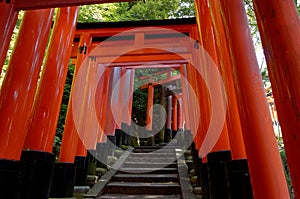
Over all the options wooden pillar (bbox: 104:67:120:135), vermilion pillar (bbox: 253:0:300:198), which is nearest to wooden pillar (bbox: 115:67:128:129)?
wooden pillar (bbox: 104:67:120:135)

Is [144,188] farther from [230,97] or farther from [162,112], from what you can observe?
[162,112]

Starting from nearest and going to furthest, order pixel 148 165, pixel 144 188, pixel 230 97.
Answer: pixel 230 97 → pixel 144 188 → pixel 148 165

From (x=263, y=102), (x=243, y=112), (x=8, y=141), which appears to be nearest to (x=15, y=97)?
(x=8, y=141)

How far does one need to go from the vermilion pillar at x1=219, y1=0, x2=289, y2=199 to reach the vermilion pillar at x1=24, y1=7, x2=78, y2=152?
2.54 meters

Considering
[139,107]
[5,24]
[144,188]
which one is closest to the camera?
[5,24]

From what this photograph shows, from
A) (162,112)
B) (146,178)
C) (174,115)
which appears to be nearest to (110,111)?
(146,178)

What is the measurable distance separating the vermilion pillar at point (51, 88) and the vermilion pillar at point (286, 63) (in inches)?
114

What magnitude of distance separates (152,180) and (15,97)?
392 centimetres

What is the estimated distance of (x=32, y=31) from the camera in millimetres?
2977

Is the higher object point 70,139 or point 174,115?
point 174,115

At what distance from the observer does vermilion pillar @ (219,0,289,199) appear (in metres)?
1.80

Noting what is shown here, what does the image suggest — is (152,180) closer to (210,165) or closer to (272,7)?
(210,165)

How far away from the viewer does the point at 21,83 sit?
276 centimetres

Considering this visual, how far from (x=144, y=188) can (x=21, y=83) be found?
3.52 metres
